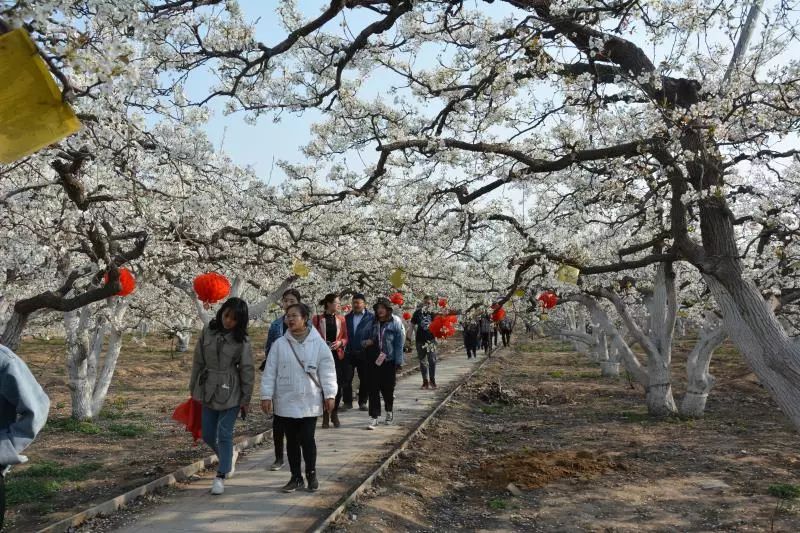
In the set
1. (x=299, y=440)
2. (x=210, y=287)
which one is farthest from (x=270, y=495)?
(x=210, y=287)

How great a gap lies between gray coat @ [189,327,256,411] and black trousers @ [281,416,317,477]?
54cm

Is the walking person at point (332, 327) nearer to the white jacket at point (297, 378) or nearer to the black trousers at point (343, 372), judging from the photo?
the black trousers at point (343, 372)

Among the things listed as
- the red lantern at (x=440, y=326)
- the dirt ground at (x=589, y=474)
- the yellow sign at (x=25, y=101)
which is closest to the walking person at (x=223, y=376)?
the dirt ground at (x=589, y=474)

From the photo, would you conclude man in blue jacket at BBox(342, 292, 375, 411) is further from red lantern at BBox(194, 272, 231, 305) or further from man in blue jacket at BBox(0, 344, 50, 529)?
man in blue jacket at BBox(0, 344, 50, 529)

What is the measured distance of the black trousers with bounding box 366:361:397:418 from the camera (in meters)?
9.97

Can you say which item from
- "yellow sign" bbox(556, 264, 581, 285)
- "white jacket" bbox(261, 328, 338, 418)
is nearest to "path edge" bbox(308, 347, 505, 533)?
"white jacket" bbox(261, 328, 338, 418)

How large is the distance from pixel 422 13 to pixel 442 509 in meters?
5.58

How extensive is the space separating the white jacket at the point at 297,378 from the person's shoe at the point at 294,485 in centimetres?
75

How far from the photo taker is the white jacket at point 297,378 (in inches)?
241

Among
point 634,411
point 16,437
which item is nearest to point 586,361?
point 634,411

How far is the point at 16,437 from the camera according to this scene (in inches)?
118

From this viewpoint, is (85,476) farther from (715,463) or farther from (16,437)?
(715,463)

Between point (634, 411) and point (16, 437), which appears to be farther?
point (634, 411)

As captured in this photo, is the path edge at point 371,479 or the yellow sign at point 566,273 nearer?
the path edge at point 371,479
